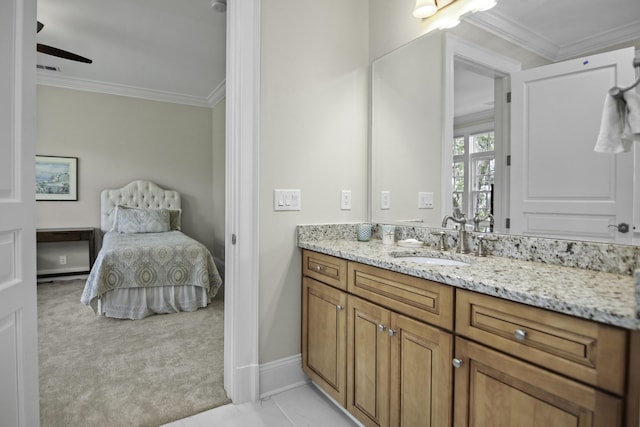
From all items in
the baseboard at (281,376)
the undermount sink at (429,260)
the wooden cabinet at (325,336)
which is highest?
the undermount sink at (429,260)

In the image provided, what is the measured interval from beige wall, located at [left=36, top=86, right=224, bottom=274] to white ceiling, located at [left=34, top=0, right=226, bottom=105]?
0.80ft

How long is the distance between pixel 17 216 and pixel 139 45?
3.24 m

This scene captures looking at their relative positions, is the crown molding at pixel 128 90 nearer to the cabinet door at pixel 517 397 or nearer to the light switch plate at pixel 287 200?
the light switch plate at pixel 287 200

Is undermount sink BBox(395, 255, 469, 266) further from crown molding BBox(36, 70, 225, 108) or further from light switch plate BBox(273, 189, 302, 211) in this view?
crown molding BBox(36, 70, 225, 108)

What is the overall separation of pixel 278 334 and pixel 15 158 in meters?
1.48

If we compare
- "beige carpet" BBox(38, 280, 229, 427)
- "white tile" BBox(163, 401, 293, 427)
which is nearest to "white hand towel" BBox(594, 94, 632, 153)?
"white tile" BBox(163, 401, 293, 427)

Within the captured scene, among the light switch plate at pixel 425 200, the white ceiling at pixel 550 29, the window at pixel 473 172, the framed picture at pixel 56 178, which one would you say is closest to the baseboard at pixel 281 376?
the light switch plate at pixel 425 200

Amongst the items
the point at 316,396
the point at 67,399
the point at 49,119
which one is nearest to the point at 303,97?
the point at 316,396

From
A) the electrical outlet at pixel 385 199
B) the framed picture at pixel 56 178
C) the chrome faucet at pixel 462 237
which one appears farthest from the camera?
the framed picture at pixel 56 178

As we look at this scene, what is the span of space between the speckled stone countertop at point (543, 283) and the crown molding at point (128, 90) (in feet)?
14.6

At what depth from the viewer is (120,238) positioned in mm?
4102

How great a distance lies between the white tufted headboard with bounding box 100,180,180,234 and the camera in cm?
487

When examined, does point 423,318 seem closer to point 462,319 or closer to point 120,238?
point 462,319

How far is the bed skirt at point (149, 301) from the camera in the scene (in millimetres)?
3286
